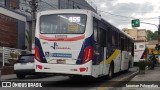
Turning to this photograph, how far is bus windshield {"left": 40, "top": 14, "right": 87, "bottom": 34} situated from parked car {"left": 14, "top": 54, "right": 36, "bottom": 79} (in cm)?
628

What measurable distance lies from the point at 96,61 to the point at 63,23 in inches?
86.3

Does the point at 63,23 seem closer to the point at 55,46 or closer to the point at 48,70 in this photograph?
the point at 55,46

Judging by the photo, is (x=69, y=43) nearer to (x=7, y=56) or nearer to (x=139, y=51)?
(x=7, y=56)

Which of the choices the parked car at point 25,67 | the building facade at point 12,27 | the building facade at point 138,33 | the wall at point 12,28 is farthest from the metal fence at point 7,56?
the building facade at point 138,33

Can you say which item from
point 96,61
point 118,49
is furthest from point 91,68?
point 118,49

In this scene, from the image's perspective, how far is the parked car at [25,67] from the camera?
68.5 feet

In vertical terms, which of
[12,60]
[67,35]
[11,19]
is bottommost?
[12,60]

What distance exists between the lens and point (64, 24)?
1466 centimetres

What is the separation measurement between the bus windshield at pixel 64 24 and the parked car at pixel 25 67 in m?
6.28

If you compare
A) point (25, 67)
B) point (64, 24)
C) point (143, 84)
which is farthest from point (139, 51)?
point (64, 24)

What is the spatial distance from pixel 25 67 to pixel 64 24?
23.8 ft

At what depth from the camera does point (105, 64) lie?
17.0 meters

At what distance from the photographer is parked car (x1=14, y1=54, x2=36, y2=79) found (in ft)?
68.5

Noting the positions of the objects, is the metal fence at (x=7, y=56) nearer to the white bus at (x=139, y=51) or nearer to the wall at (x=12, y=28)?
the wall at (x=12, y=28)
